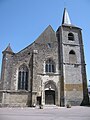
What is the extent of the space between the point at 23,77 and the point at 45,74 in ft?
11.3

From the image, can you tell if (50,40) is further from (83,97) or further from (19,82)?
(83,97)

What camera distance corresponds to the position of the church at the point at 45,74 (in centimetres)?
2211

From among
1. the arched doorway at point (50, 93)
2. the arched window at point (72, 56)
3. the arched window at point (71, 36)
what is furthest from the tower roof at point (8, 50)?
the arched window at point (71, 36)

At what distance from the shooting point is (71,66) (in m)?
25.1

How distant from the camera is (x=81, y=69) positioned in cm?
2538

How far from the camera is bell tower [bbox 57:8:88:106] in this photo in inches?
923

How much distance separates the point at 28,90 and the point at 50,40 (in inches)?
379

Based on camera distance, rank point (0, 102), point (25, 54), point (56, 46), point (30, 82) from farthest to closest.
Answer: point (56, 46)
point (25, 54)
point (30, 82)
point (0, 102)

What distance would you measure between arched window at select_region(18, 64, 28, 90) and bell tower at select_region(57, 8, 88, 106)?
5.52 meters

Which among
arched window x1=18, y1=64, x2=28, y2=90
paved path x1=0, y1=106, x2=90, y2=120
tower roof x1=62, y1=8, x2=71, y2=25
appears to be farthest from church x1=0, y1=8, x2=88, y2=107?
paved path x1=0, y1=106, x2=90, y2=120

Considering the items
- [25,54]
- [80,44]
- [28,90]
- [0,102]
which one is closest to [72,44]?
[80,44]

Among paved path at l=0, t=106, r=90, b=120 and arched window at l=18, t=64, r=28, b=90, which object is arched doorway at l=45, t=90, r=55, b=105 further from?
paved path at l=0, t=106, r=90, b=120

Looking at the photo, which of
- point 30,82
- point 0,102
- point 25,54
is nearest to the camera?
point 0,102

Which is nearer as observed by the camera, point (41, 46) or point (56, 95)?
point (56, 95)
